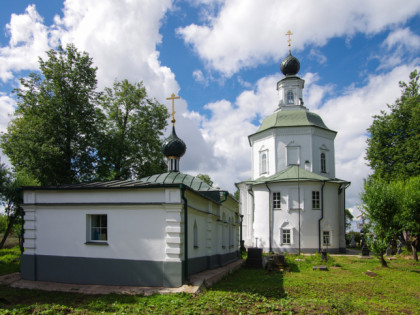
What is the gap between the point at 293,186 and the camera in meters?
25.4

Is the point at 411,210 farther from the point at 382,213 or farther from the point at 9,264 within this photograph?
the point at 9,264

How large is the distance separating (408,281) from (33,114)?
21.3m

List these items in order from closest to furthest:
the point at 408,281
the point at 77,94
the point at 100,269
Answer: the point at 100,269, the point at 408,281, the point at 77,94

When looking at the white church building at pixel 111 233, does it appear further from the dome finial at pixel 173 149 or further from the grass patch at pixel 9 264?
the dome finial at pixel 173 149

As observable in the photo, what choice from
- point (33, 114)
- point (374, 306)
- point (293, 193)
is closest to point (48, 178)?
point (33, 114)

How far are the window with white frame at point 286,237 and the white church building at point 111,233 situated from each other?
14.5 m

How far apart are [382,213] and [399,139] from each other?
13.0m

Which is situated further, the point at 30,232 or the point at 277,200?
the point at 277,200

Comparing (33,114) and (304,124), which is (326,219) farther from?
(33,114)

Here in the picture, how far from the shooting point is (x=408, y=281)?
13.3 meters

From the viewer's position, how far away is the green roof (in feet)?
94.8

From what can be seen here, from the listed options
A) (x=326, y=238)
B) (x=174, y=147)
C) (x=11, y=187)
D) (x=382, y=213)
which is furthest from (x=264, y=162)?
(x=11, y=187)

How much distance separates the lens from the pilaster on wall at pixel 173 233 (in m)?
9.90

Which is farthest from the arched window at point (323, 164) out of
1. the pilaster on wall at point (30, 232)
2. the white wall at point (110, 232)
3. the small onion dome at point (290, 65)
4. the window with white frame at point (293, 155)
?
the pilaster on wall at point (30, 232)
